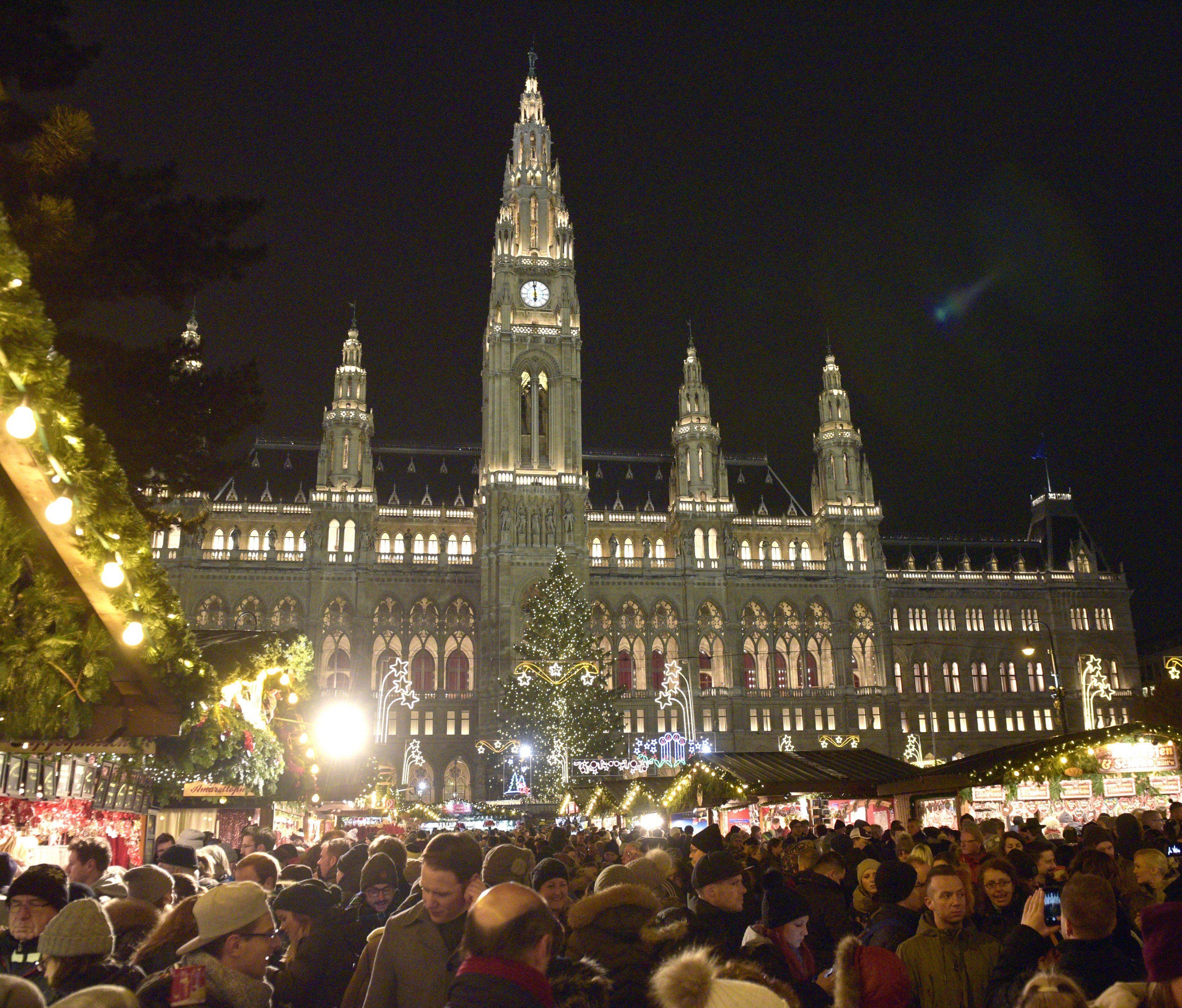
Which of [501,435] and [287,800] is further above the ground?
[501,435]

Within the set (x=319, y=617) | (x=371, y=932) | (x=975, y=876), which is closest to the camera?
(x=371, y=932)

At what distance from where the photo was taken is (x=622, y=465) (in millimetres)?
73625

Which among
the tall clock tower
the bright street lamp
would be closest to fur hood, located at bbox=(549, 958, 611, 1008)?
the bright street lamp

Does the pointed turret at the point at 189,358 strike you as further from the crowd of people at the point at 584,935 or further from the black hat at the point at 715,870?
the black hat at the point at 715,870

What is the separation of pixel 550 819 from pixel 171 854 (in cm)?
3144

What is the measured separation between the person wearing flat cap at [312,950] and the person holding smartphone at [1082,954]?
3.44m

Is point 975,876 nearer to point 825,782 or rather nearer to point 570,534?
point 825,782

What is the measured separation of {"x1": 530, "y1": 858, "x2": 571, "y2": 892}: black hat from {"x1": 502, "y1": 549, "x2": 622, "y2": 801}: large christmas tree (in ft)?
127

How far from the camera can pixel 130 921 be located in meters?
5.53

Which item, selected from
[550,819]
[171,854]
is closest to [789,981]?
[171,854]

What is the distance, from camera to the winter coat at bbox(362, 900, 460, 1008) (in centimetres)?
457

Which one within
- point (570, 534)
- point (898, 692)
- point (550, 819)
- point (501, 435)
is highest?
point (501, 435)

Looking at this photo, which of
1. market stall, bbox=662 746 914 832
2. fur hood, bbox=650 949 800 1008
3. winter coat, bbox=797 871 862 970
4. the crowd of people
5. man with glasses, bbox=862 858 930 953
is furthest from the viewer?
market stall, bbox=662 746 914 832

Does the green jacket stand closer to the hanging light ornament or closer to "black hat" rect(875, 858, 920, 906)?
"black hat" rect(875, 858, 920, 906)
